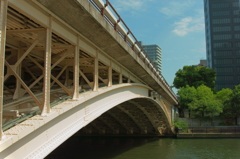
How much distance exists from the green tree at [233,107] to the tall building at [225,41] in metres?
42.9

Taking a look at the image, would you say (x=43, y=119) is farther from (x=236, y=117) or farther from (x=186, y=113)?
(x=186, y=113)

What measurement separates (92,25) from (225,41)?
8279 cm

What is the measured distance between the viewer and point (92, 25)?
10.3m

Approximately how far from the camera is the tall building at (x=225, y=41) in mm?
83375

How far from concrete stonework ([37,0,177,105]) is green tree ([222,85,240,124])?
30749 millimetres

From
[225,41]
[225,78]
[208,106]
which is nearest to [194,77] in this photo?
[225,78]

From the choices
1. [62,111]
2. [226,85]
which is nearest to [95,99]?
[62,111]

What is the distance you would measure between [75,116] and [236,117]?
38562 mm

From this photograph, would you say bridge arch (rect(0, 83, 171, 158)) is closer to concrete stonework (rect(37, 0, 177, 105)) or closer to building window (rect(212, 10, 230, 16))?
concrete stonework (rect(37, 0, 177, 105))

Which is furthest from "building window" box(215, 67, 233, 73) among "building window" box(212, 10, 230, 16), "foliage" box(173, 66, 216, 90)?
Answer: "foliage" box(173, 66, 216, 90)

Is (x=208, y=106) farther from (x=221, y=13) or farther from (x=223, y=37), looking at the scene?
(x=221, y=13)

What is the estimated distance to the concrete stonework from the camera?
8.37m

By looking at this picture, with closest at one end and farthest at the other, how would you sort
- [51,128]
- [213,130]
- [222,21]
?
[51,128]
[213,130]
[222,21]

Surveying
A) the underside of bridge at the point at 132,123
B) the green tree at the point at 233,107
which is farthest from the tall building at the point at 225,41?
the underside of bridge at the point at 132,123
